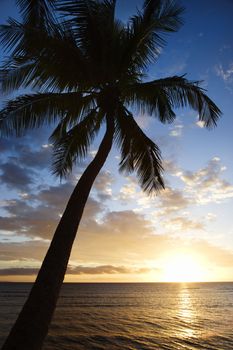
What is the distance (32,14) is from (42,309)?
6.28 metres

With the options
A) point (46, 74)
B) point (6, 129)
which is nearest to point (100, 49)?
point (46, 74)

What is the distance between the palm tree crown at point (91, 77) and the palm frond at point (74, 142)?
0.09ft

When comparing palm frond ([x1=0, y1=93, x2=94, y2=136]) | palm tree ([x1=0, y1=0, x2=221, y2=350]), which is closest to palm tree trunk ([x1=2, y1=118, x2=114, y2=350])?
palm tree ([x1=0, y1=0, x2=221, y2=350])

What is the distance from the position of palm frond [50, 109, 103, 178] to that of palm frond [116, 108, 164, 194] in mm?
727

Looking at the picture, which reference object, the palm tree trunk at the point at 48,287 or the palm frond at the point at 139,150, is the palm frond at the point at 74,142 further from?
the palm tree trunk at the point at 48,287

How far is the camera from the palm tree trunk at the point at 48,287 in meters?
3.78

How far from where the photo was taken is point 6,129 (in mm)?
6867

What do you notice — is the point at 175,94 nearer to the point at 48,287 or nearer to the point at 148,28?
the point at 148,28

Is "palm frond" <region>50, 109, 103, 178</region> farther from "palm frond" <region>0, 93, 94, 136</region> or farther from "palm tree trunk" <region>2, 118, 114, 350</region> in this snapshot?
"palm tree trunk" <region>2, 118, 114, 350</region>

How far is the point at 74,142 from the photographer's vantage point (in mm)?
8289

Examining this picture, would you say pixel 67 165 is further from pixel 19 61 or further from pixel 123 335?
pixel 123 335

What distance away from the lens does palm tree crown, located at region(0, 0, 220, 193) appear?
6.77 m

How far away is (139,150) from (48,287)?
4.76 meters

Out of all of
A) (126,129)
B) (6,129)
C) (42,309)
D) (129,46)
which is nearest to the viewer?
(42,309)
